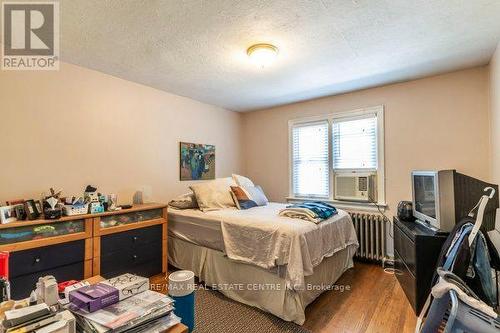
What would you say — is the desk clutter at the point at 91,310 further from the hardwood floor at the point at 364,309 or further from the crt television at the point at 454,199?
the crt television at the point at 454,199

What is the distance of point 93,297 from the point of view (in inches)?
40.9

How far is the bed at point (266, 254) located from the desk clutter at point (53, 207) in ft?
2.83

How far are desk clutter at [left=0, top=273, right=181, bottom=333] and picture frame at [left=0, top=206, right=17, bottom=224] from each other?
3.76ft

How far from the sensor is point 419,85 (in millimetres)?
2912

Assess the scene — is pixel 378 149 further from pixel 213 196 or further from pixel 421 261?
pixel 213 196

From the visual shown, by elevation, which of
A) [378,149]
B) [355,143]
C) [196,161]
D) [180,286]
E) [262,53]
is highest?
[262,53]

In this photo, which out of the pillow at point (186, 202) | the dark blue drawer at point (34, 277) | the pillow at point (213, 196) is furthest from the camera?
the pillow at point (186, 202)

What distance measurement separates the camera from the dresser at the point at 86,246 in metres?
1.83

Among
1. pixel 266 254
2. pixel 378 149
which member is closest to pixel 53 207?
pixel 266 254

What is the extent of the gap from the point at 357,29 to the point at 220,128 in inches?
106

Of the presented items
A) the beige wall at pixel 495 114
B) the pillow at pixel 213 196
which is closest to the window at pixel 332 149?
the beige wall at pixel 495 114

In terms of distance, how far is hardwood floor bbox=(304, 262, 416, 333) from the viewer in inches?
74.7

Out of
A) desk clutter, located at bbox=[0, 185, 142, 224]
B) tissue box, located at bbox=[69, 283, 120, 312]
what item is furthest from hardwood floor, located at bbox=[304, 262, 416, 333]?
desk clutter, located at bbox=[0, 185, 142, 224]

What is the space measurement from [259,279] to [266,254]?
265mm
